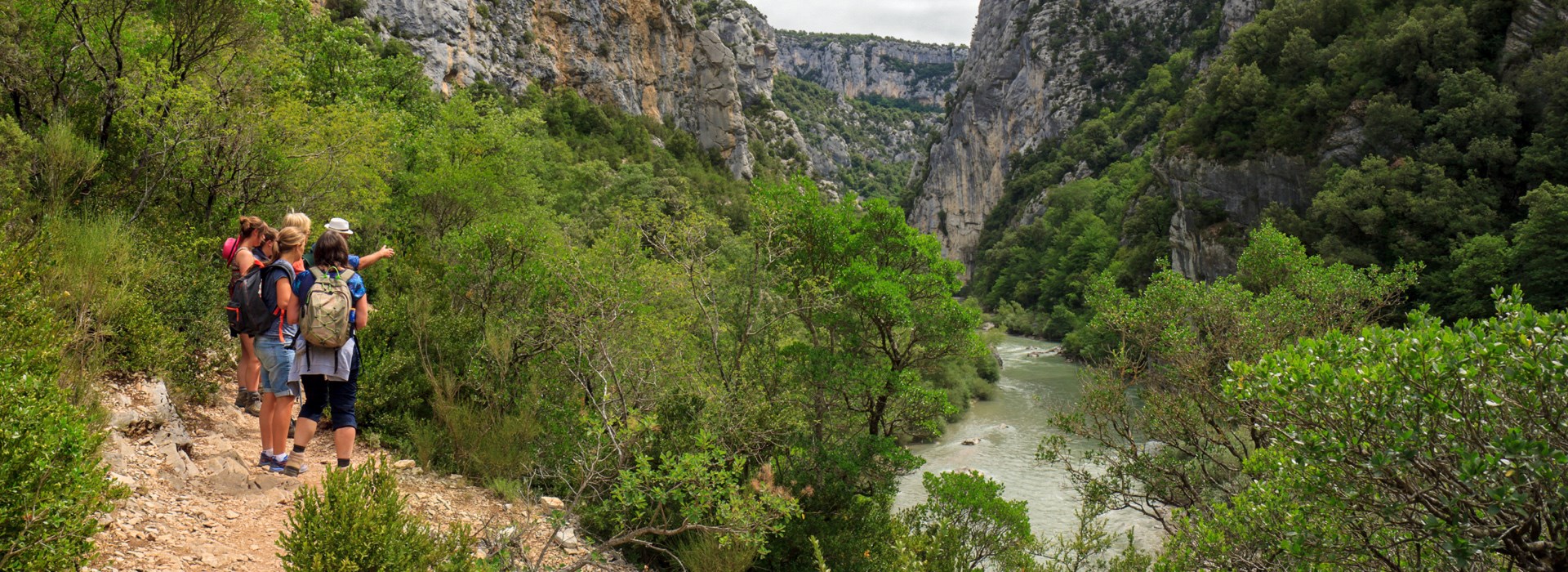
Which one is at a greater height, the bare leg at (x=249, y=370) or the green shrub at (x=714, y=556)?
the bare leg at (x=249, y=370)

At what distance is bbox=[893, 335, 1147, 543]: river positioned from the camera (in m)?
15.9

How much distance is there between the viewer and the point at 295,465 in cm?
461

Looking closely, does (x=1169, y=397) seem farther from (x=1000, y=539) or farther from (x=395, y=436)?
(x=395, y=436)

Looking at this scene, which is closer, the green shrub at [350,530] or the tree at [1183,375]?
the green shrub at [350,530]

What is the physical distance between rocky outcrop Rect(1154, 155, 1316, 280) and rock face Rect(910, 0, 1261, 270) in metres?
43.9

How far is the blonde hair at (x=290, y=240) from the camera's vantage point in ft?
14.9

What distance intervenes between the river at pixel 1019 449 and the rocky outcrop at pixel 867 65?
127m

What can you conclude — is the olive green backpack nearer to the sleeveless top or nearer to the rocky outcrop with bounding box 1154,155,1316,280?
the sleeveless top

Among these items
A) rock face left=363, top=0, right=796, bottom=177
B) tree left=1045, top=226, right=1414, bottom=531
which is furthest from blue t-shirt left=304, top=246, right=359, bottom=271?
rock face left=363, top=0, right=796, bottom=177

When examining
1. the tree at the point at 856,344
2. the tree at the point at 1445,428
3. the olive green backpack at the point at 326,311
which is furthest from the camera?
the tree at the point at 856,344

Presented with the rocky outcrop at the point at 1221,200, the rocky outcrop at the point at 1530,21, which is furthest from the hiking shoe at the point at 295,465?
the rocky outcrop at the point at 1530,21

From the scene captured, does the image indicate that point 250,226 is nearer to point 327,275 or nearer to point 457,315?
point 327,275

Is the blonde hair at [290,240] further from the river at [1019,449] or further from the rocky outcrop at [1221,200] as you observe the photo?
the rocky outcrop at [1221,200]

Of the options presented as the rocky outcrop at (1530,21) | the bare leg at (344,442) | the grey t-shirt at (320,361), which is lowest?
the bare leg at (344,442)
